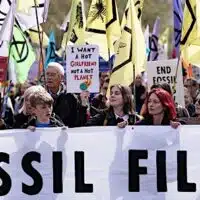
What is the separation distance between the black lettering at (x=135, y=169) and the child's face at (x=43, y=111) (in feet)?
2.53

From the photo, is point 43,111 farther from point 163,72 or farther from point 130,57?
point 163,72

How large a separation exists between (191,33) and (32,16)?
2713mm

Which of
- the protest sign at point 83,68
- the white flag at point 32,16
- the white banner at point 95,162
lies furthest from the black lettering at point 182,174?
the white flag at point 32,16

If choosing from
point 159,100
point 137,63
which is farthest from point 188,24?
point 159,100

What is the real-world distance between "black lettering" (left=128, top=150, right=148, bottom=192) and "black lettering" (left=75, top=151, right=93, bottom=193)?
345mm

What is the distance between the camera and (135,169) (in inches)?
320

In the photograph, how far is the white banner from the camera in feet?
26.4

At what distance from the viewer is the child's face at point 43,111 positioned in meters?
8.22

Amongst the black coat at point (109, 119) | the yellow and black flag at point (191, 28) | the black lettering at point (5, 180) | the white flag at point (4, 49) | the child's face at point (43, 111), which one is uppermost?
the yellow and black flag at point (191, 28)

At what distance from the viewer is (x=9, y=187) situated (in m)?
8.17

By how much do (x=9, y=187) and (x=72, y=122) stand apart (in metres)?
1.67

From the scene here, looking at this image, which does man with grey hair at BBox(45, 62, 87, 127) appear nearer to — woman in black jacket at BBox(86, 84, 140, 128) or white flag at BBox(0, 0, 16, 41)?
woman in black jacket at BBox(86, 84, 140, 128)

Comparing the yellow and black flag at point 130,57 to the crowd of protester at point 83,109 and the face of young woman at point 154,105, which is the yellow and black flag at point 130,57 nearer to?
the crowd of protester at point 83,109

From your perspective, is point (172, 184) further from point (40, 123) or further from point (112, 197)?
point (40, 123)
